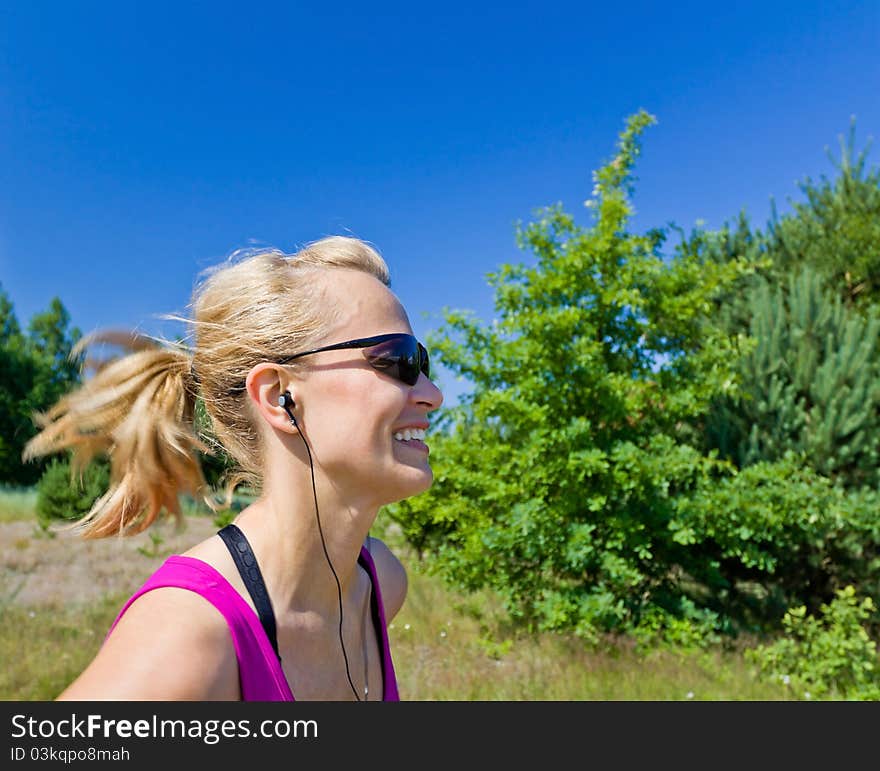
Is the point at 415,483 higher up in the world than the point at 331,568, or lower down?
higher up

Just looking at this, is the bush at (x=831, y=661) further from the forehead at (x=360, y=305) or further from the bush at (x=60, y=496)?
the bush at (x=60, y=496)

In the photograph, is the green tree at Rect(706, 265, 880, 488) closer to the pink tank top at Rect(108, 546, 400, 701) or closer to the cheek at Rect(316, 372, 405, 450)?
the cheek at Rect(316, 372, 405, 450)

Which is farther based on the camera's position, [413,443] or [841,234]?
[841,234]

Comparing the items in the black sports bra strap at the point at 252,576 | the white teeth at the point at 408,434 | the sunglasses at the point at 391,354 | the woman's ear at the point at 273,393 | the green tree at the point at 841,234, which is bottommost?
the black sports bra strap at the point at 252,576

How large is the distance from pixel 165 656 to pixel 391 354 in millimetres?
795

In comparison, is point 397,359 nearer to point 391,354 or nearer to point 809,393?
point 391,354

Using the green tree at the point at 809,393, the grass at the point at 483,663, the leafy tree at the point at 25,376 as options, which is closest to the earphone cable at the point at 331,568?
the grass at the point at 483,663

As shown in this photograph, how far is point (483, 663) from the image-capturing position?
19.4ft

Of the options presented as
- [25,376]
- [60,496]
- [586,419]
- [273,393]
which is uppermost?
[25,376]

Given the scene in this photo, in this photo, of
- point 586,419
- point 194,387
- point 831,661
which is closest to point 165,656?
point 194,387

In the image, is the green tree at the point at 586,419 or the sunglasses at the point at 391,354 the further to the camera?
the green tree at the point at 586,419

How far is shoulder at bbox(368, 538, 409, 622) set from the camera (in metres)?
2.00

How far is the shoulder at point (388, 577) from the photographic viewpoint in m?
2.00
